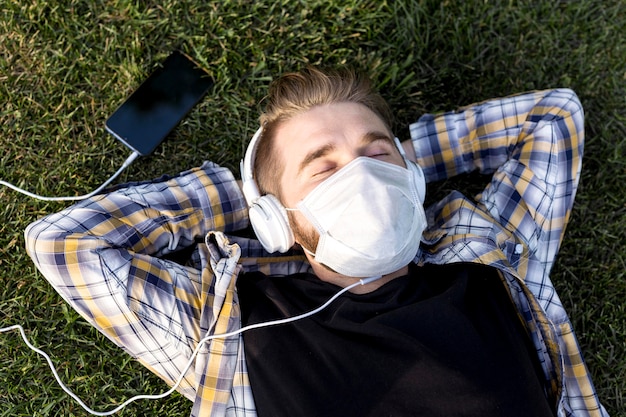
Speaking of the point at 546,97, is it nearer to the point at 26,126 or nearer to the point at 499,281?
the point at 499,281

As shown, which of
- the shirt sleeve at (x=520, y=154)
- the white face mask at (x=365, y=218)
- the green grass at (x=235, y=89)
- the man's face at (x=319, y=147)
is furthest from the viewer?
the green grass at (x=235, y=89)

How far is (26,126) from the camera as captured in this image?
3.56 metres

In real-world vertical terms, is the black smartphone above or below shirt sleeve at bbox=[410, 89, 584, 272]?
above

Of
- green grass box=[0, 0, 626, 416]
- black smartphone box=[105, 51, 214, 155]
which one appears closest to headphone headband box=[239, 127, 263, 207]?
green grass box=[0, 0, 626, 416]

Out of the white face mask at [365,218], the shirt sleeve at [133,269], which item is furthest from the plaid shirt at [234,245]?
the white face mask at [365,218]

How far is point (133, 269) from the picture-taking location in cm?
287

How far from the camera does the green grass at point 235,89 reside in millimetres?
3383

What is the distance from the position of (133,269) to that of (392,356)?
4.46 ft

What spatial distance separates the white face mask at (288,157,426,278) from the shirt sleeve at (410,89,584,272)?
2.71ft

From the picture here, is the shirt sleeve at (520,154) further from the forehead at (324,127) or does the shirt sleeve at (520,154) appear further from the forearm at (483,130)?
the forehead at (324,127)

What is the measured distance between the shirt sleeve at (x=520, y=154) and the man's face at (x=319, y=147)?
69 centimetres

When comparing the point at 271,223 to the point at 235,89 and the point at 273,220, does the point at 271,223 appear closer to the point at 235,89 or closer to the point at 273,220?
the point at 273,220

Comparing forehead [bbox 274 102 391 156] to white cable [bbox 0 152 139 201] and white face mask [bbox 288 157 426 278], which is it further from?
white cable [bbox 0 152 139 201]

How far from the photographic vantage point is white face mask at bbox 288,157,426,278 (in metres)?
2.55
